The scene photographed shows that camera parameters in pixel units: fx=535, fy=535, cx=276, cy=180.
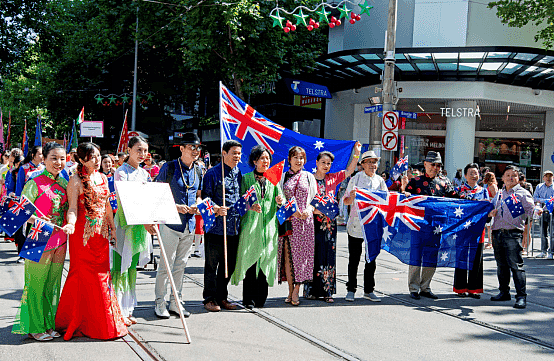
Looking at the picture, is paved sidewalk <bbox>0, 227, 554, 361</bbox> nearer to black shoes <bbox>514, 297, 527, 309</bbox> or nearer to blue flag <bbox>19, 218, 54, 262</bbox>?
black shoes <bbox>514, 297, 527, 309</bbox>

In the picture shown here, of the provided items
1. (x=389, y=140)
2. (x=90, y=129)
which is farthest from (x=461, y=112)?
(x=90, y=129)

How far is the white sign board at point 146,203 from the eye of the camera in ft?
16.4

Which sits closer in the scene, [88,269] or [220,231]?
[88,269]

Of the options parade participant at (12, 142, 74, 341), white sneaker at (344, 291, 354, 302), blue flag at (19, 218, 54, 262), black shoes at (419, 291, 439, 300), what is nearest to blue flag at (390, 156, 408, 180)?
black shoes at (419, 291, 439, 300)

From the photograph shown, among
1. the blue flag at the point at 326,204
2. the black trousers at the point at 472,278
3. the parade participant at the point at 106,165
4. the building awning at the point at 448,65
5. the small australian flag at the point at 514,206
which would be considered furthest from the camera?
the building awning at the point at 448,65

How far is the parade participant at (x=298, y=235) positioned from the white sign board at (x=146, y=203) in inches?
69.5

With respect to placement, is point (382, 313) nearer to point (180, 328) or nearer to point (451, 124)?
point (180, 328)

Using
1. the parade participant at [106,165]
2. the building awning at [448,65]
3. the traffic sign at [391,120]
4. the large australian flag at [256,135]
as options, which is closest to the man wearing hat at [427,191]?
the large australian flag at [256,135]

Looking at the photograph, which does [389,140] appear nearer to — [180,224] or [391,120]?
[391,120]

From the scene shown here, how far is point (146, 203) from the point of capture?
5.16 metres

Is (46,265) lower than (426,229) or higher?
lower

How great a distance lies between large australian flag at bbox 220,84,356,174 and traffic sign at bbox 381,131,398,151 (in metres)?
5.28

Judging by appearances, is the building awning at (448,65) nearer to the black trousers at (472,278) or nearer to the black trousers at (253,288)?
the black trousers at (472,278)

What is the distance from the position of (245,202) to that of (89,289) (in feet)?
6.63
